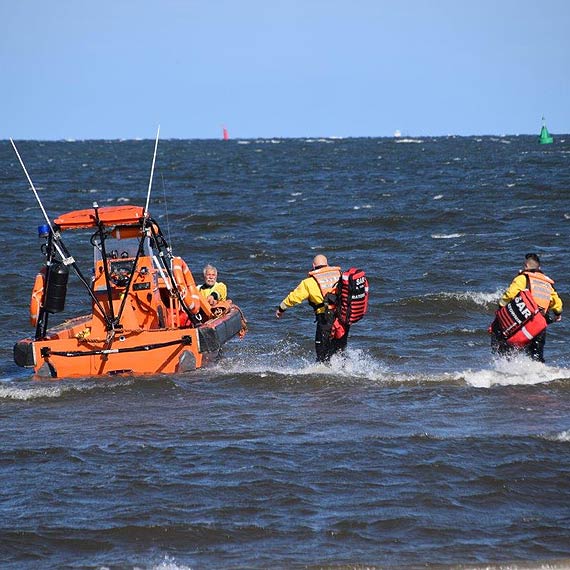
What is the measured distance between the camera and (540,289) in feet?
41.3

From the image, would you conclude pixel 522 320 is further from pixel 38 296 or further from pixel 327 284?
pixel 38 296

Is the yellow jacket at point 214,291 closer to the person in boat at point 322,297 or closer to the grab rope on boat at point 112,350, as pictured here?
the grab rope on boat at point 112,350

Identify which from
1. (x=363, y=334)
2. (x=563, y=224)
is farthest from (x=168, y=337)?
(x=563, y=224)

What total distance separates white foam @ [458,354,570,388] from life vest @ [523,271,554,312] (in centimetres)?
63

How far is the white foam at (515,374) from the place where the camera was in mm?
12352

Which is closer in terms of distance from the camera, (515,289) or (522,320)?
(522,320)

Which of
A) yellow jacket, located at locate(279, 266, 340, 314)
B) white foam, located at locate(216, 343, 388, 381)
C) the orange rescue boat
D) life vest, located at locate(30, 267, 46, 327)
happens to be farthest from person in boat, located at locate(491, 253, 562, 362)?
life vest, located at locate(30, 267, 46, 327)

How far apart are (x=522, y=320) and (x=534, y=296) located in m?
Result: 0.28

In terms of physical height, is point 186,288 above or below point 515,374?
above

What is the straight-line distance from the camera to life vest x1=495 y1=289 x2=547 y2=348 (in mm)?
Result: 12453

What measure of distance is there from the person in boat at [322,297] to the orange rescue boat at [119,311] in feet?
3.29

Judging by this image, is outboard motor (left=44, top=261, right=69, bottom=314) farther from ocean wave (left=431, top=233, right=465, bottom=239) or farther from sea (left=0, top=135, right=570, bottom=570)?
ocean wave (left=431, top=233, right=465, bottom=239)

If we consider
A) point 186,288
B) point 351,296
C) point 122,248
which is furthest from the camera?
point 122,248

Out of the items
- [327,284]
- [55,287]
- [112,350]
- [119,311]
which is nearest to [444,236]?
[327,284]
